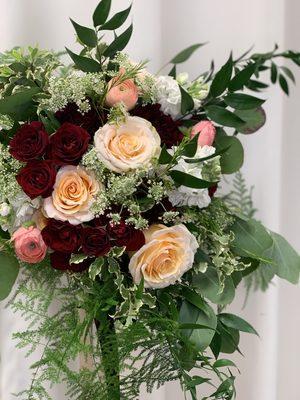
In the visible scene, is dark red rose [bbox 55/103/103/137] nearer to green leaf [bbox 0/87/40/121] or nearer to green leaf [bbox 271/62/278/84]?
green leaf [bbox 0/87/40/121]

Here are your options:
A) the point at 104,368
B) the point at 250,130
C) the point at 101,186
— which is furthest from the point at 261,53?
the point at 104,368

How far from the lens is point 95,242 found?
719 millimetres

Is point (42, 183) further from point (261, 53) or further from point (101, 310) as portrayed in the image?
point (261, 53)

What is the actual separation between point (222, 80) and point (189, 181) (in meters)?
0.20

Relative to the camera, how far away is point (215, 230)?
815mm

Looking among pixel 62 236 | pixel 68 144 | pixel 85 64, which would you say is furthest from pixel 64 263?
pixel 85 64

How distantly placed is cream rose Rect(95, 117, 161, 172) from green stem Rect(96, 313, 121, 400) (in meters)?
0.22

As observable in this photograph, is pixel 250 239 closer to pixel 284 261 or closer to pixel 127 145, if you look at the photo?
pixel 284 261

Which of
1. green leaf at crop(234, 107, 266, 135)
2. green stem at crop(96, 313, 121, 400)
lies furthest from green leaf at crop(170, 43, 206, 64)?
green stem at crop(96, 313, 121, 400)

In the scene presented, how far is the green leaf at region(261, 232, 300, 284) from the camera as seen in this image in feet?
3.00

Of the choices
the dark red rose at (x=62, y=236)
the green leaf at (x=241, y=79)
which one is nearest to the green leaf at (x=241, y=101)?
the green leaf at (x=241, y=79)

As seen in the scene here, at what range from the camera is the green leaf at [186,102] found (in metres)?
0.80

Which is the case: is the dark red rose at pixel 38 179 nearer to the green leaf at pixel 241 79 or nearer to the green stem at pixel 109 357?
the green stem at pixel 109 357

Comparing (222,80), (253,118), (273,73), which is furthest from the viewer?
(273,73)
